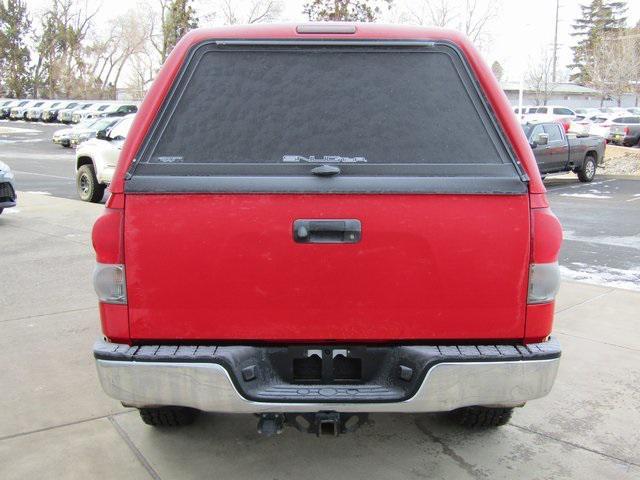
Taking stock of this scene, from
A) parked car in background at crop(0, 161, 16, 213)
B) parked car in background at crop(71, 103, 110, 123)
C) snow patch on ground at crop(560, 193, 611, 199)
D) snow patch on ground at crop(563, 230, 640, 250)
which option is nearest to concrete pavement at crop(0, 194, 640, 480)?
snow patch on ground at crop(563, 230, 640, 250)

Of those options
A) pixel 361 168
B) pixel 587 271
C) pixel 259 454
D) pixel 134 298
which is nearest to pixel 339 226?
pixel 361 168

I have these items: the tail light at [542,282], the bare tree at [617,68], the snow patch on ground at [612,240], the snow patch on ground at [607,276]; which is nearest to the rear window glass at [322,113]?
the tail light at [542,282]

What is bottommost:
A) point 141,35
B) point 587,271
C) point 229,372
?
point 587,271

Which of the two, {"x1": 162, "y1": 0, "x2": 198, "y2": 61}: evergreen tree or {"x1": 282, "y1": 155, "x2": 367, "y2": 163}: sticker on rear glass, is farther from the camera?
{"x1": 162, "y1": 0, "x2": 198, "y2": 61}: evergreen tree

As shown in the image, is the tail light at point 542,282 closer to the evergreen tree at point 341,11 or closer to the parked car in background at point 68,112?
the evergreen tree at point 341,11

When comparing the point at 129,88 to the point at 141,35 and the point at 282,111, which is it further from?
the point at 282,111

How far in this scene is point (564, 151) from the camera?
55.4 feet

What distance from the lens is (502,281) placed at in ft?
8.70

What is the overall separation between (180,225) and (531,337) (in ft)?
5.04

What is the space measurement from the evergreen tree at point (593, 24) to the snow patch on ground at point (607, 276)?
283 ft

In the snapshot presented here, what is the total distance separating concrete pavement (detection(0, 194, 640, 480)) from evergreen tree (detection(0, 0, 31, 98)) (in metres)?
77.2

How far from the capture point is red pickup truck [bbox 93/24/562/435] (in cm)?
262

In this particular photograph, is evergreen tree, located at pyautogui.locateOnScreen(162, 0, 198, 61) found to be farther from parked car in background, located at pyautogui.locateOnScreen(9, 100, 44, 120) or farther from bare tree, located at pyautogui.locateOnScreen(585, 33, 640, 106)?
bare tree, located at pyautogui.locateOnScreen(585, 33, 640, 106)

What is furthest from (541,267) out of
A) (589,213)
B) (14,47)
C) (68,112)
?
(14,47)
